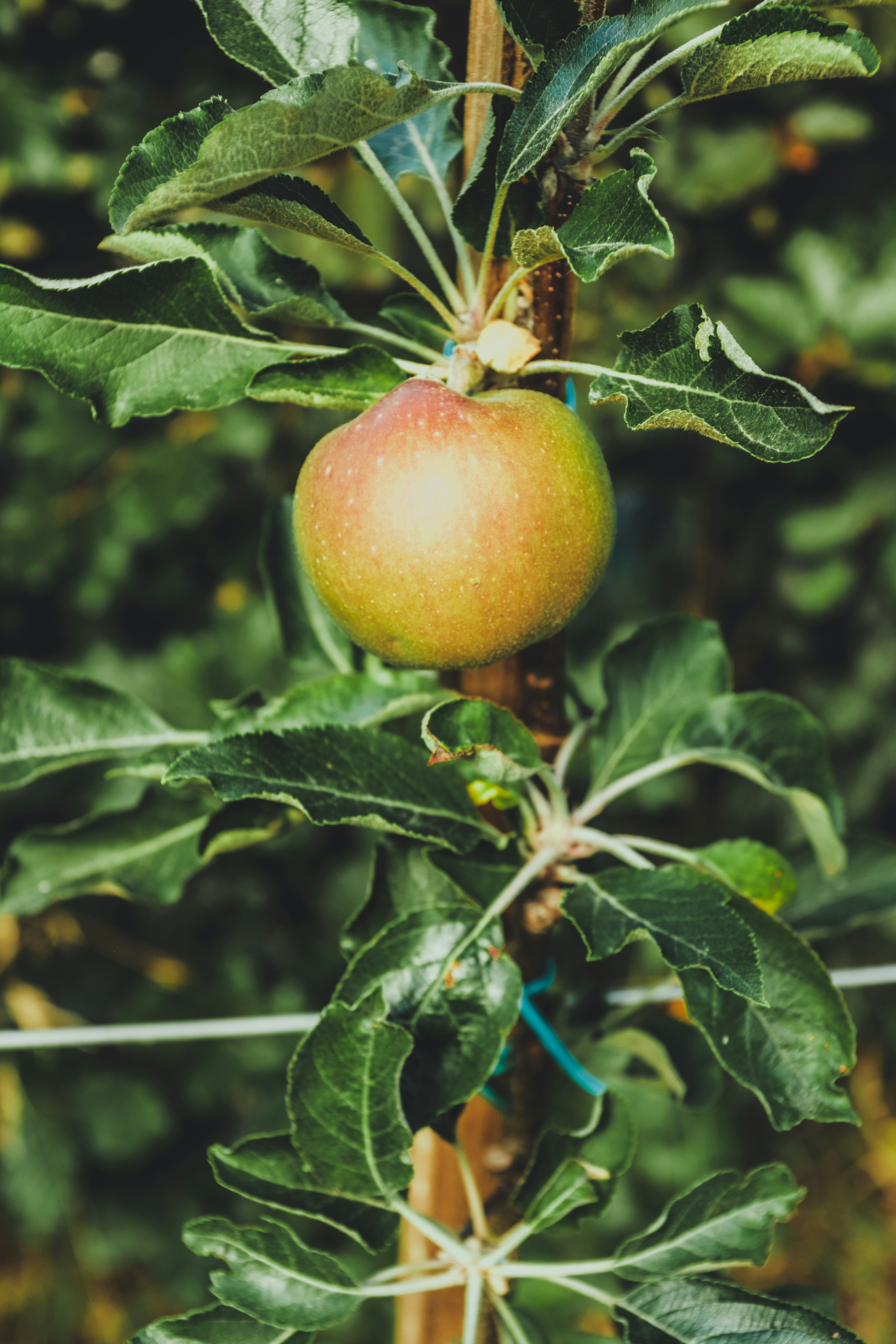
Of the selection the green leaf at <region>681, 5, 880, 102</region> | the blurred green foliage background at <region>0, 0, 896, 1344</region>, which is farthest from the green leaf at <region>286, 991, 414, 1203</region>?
the blurred green foliage background at <region>0, 0, 896, 1344</region>

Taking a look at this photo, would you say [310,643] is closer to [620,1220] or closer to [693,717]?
[693,717]

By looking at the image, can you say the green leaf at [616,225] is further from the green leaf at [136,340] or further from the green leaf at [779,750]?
the green leaf at [779,750]

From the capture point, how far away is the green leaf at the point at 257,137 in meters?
0.27

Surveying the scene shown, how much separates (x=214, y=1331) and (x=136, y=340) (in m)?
0.38

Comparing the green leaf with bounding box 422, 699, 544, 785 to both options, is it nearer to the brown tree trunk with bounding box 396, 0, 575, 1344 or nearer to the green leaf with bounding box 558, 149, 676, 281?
the brown tree trunk with bounding box 396, 0, 575, 1344

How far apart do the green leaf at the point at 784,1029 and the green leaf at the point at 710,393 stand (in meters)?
0.20

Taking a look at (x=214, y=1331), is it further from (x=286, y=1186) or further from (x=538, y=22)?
(x=538, y=22)

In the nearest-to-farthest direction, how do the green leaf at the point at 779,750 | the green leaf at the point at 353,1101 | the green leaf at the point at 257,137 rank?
the green leaf at the point at 257,137 → the green leaf at the point at 353,1101 → the green leaf at the point at 779,750

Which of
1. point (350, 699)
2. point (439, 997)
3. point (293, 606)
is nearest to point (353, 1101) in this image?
point (439, 997)

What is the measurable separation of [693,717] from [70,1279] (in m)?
1.21

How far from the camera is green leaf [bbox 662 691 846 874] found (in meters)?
0.49

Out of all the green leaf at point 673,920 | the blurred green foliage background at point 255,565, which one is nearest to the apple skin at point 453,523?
the green leaf at point 673,920

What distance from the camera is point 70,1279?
4.22 feet

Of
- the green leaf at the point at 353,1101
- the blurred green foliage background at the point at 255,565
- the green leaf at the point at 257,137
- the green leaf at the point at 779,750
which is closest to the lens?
the green leaf at the point at 257,137
